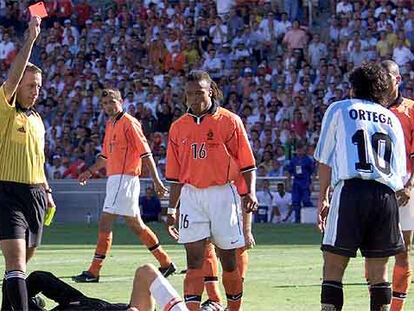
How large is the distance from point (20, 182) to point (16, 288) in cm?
91

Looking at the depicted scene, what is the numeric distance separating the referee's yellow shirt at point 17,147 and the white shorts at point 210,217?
1.49m

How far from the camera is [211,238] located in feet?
38.3

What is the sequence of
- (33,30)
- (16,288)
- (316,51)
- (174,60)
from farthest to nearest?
1. (174,60)
2. (316,51)
3. (16,288)
4. (33,30)

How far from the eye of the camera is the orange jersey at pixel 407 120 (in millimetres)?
11945

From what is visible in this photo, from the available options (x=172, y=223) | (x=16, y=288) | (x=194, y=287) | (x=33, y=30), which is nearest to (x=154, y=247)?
(x=172, y=223)

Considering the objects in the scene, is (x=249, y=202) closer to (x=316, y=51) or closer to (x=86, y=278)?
(x=86, y=278)

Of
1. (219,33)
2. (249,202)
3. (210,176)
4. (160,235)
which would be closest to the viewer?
(210,176)

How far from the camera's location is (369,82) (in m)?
10.1

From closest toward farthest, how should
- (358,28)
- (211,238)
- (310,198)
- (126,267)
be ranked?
(211,238)
(126,267)
(310,198)
(358,28)

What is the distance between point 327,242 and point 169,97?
22939mm

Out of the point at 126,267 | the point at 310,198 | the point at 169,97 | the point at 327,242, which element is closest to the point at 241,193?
the point at 327,242

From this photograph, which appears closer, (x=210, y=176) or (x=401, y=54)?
(x=210, y=176)

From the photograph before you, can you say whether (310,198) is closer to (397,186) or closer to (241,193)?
(241,193)

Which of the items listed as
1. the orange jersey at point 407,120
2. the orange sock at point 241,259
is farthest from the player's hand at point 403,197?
the orange sock at point 241,259
